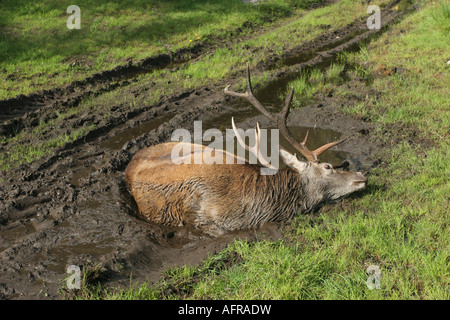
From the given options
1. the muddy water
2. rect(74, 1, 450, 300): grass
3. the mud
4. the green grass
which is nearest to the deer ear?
rect(74, 1, 450, 300): grass

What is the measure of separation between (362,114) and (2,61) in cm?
801

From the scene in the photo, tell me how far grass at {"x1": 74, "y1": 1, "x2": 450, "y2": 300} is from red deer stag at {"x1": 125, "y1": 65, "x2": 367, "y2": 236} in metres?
0.22

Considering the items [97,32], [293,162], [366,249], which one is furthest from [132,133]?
[97,32]

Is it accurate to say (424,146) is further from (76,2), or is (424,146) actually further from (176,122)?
(76,2)

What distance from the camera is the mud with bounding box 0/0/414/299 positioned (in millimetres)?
3918

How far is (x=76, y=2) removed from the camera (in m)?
12.7

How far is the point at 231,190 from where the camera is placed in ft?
14.2

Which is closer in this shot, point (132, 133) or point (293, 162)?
point (293, 162)

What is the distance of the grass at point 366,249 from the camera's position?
330 cm

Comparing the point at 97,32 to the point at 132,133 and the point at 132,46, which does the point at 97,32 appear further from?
the point at 132,133

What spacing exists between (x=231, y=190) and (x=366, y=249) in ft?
4.68

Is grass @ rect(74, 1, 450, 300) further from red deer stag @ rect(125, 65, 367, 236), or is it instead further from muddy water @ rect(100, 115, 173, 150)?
muddy water @ rect(100, 115, 173, 150)

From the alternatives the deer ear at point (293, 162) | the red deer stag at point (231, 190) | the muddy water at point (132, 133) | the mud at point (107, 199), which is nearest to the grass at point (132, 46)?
the mud at point (107, 199)

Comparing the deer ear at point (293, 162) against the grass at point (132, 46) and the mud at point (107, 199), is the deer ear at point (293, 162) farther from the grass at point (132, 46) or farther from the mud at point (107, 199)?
the grass at point (132, 46)
